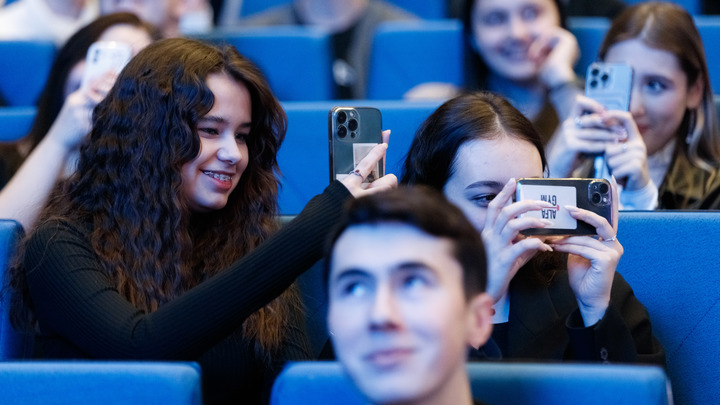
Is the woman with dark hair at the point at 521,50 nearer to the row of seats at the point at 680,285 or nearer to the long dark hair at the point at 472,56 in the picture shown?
the long dark hair at the point at 472,56

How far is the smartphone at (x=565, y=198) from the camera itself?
1249 millimetres

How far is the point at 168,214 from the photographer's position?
1385 mm

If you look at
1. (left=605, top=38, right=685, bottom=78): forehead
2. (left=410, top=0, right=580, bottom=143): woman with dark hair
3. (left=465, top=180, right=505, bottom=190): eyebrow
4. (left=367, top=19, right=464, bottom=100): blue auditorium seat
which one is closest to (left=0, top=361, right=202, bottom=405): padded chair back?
(left=465, top=180, right=505, bottom=190): eyebrow

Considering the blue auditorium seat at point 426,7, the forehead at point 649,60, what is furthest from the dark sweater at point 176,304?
the blue auditorium seat at point 426,7

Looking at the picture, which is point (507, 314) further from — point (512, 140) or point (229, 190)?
point (229, 190)

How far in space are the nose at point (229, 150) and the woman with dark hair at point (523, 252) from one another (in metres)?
0.28

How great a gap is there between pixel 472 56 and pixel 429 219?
1.55m

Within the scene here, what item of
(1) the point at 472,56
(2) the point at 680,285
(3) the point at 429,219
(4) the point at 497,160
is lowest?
(2) the point at 680,285

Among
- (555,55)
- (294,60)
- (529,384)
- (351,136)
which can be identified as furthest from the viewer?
(294,60)

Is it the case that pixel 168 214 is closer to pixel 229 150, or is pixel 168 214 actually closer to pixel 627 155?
pixel 229 150

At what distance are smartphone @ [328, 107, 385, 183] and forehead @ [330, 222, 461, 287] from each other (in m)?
0.39

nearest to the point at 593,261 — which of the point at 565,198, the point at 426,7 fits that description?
the point at 565,198

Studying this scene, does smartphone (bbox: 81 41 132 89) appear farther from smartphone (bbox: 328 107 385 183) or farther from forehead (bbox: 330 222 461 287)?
forehead (bbox: 330 222 461 287)

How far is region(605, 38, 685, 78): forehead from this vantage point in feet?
6.39
